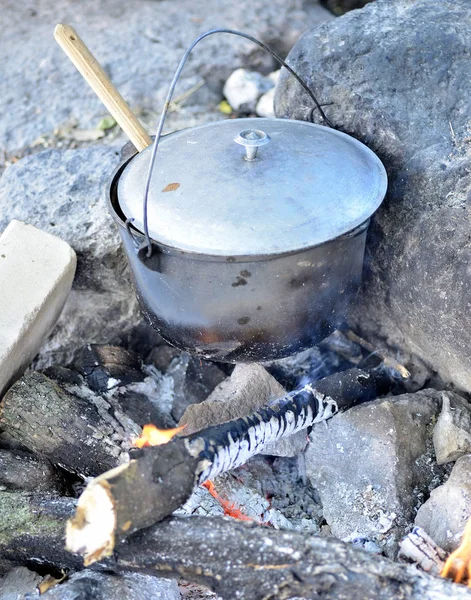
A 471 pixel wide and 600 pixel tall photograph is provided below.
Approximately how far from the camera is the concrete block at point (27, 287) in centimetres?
233

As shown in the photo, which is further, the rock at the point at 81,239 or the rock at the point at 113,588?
the rock at the point at 81,239

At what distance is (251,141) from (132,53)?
2.89 metres

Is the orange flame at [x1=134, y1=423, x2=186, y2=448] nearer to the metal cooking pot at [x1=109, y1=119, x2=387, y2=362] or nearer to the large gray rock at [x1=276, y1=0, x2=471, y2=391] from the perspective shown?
the metal cooking pot at [x1=109, y1=119, x2=387, y2=362]

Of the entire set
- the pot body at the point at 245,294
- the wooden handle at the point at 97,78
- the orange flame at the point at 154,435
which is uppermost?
the wooden handle at the point at 97,78

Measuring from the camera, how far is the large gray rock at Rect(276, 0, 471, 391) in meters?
2.16

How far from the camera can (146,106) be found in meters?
4.10

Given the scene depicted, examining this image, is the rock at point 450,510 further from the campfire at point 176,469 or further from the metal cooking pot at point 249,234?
the metal cooking pot at point 249,234

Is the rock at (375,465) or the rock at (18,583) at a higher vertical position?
the rock at (18,583)

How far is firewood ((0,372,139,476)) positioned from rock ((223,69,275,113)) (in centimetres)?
237

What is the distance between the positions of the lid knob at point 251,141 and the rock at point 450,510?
117 centimetres

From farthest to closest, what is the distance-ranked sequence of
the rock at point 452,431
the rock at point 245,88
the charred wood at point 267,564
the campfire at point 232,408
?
the rock at point 245,88
the rock at point 452,431
the campfire at point 232,408
the charred wood at point 267,564

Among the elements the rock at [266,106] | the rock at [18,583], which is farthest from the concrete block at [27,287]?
the rock at [266,106]

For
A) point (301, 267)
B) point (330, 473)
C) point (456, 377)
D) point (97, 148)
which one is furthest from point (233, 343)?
point (97, 148)

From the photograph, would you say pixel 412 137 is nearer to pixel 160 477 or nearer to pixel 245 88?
pixel 160 477
